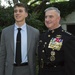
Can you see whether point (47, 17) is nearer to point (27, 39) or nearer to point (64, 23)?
point (27, 39)

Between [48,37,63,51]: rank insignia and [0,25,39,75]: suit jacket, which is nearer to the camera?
[48,37,63,51]: rank insignia

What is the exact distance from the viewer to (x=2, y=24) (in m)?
9.23

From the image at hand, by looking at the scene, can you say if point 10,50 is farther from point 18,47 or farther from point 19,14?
point 19,14

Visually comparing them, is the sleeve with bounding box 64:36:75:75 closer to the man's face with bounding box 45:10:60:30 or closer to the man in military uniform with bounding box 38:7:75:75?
the man in military uniform with bounding box 38:7:75:75

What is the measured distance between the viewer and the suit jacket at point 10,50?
4.27m

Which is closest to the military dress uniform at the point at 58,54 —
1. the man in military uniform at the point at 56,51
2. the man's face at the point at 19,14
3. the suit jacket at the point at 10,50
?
the man in military uniform at the point at 56,51

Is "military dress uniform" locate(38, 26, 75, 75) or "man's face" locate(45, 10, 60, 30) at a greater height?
"man's face" locate(45, 10, 60, 30)

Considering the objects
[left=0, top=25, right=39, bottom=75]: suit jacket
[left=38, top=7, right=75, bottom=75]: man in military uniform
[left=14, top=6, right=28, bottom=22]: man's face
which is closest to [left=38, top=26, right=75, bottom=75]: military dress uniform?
[left=38, top=7, right=75, bottom=75]: man in military uniform

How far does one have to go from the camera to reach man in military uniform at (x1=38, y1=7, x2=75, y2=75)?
3.85 m

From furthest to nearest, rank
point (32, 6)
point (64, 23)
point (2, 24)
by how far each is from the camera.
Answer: point (64, 23) → point (32, 6) → point (2, 24)

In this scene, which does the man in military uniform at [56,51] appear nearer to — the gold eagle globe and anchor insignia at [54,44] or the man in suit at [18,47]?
the gold eagle globe and anchor insignia at [54,44]

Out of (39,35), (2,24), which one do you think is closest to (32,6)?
(2,24)

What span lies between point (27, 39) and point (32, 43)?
0.33 ft

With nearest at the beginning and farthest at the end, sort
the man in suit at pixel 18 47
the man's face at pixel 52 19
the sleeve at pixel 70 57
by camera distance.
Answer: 1. the sleeve at pixel 70 57
2. the man's face at pixel 52 19
3. the man in suit at pixel 18 47
